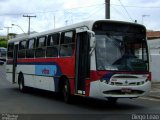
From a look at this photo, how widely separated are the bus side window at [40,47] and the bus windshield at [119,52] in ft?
17.5

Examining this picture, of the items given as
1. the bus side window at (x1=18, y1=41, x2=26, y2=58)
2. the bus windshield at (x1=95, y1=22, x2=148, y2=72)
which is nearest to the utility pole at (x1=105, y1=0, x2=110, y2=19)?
the bus side window at (x1=18, y1=41, x2=26, y2=58)

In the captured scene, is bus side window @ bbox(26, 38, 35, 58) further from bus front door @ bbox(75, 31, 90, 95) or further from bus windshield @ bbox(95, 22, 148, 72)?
bus windshield @ bbox(95, 22, 148, 72)

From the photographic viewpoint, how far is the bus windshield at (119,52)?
15.0 meters

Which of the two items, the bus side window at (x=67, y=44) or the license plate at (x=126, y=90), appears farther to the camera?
the bus side window at (x=67, y=44)

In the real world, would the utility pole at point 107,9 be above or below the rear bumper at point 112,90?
above

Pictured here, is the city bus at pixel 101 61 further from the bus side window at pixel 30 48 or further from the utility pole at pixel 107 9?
the utility pole at pixel 107 9

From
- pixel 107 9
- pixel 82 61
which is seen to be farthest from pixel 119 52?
pixel 107 9

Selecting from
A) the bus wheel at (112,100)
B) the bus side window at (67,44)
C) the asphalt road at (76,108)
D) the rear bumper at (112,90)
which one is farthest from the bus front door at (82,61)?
the bus wheel at (112,100)

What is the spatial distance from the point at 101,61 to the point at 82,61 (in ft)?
3.54

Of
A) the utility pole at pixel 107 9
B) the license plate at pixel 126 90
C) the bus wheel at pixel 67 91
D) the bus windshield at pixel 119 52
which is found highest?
the utility pole at pixel 107 9

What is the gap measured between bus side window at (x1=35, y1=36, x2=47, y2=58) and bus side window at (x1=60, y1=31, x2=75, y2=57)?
234cm

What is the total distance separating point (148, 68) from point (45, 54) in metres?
5.74

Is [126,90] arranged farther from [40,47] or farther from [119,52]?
[40,47]

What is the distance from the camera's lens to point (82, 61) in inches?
624
